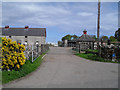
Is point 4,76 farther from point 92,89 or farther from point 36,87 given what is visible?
point 92,89

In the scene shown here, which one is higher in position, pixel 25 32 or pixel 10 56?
pixel 25 32

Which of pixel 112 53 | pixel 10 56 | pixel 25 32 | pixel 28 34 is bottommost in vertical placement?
pixel 112 53

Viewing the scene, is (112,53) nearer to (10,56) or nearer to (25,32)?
(10,56)

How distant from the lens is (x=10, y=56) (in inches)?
237

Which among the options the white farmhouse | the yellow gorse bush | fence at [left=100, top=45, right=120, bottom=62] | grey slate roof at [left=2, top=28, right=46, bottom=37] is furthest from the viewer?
grey slate roof at [left=2, top=28, right=46, bottom=37]

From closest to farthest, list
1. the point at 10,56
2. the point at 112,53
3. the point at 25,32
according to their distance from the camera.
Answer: the point at 10,56 → the point at 112,53 → the point at 25,32

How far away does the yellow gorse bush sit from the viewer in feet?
19.6

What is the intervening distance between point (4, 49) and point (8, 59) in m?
0.55

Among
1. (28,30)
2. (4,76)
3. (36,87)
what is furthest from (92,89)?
(28,30)

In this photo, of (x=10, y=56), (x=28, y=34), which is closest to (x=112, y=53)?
(x=10, y=56)

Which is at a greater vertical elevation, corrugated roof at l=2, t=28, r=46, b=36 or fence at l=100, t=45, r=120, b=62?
corrugated roof at l=2, t=28, r=46, b=36

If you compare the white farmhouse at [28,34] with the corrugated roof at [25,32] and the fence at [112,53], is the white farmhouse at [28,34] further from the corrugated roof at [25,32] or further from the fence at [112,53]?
the fence at [112,53]

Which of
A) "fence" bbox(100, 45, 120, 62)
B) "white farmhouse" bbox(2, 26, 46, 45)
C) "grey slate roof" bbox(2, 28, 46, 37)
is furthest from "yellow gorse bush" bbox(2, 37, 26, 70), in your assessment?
"grey slate roof" bbox(2, 28, 46, 37)

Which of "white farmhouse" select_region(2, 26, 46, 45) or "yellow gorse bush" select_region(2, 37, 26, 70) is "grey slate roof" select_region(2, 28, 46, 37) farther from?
"yellow gorse bush" select_region(2, 37, 26, 70)
